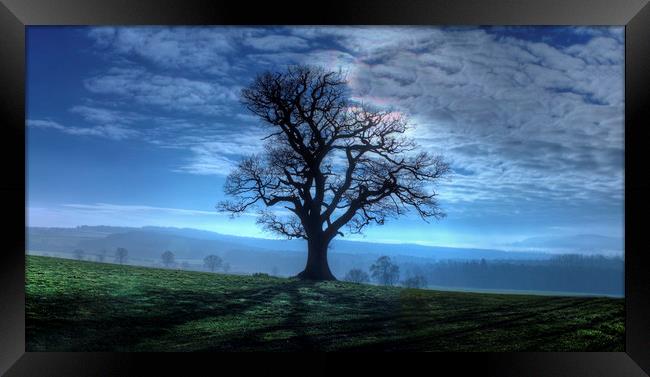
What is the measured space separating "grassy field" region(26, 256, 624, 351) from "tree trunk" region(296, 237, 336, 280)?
178 millimetres

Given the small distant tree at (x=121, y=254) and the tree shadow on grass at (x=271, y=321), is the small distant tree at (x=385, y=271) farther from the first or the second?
the small distant tree at (x=121, y=254)

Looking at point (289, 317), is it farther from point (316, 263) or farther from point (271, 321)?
point (316, 263)

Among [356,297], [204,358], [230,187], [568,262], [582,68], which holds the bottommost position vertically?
[204,358]

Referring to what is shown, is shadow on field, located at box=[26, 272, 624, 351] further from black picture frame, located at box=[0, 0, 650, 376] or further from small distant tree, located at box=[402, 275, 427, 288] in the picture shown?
black picture frame, located at box=[0, 0, 650, 376]

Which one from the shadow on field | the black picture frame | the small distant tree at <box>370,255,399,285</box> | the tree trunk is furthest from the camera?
the tree trunk

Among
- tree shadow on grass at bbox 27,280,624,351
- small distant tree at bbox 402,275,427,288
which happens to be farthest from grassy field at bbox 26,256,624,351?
small distant tree at bbox 402,275,427,288

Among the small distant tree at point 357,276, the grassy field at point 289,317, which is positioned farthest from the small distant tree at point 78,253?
the small distant tree at point 357,276

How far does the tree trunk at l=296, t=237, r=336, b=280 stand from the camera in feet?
27.7
